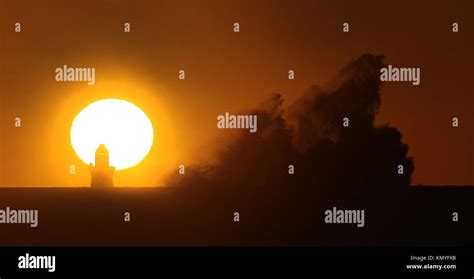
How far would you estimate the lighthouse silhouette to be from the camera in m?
4.62

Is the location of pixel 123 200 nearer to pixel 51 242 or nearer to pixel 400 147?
pixel 51 242

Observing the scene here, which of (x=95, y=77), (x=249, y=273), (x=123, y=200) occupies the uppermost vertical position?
(x=95, y=77)

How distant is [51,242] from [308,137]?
1.06 meters

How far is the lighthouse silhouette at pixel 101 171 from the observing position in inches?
182

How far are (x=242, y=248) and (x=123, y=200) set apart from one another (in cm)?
48

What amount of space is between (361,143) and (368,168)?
10 centimetres

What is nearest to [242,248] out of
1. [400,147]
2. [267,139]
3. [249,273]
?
[249,273]

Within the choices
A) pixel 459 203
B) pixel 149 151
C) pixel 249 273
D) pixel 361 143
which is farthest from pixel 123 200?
pixel 459 203

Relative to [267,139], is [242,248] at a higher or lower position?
lower

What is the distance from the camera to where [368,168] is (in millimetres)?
4727

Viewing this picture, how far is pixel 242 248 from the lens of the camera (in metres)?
4.67

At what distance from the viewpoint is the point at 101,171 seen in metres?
4.64

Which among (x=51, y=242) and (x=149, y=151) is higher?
(x=149, y=151)

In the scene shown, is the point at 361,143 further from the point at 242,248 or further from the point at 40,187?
the point at 40,187
